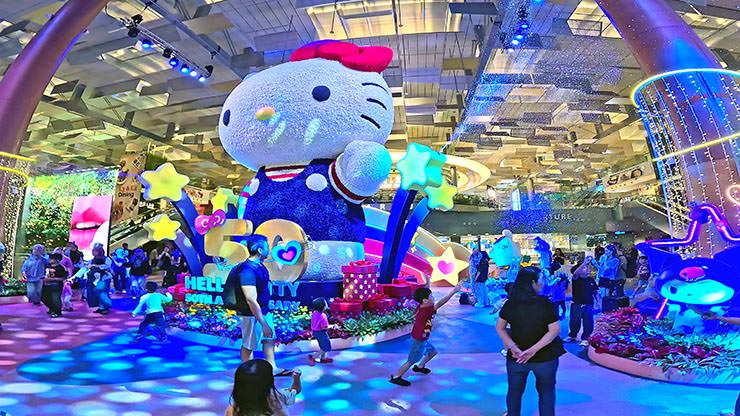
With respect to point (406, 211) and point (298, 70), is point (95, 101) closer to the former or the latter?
point (298, 70)

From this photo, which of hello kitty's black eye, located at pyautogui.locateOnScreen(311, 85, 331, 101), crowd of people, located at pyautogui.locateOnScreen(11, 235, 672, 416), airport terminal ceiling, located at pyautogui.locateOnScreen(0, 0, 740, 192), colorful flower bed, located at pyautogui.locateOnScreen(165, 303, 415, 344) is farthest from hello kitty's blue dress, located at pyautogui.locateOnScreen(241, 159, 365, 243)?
airport terminal ceiling, located at pyautogui.locateOnScreen(0, 0, 740, 192)

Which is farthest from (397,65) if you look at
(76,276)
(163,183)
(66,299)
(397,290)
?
(66,299)

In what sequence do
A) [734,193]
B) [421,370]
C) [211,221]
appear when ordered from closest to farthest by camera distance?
[421,370]
[734,193]
[211,221]

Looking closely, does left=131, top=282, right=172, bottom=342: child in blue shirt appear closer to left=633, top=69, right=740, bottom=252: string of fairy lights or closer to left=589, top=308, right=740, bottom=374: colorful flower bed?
left=589, top=308, right=740, bottom=374: colorful flower bed

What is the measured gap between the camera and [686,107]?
5.62 metres

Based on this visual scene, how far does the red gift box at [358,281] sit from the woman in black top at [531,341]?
3786mm

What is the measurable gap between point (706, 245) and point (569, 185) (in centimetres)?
2691

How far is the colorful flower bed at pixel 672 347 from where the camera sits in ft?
13.8

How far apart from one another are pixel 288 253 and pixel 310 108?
6.92ft

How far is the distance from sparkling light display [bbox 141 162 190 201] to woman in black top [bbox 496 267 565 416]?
550 cm

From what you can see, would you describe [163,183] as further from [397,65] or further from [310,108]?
[397,65]

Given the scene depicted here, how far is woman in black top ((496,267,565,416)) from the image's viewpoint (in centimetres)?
269

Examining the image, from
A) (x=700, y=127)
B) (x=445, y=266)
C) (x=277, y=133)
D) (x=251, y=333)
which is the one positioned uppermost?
(x=277, y=133)

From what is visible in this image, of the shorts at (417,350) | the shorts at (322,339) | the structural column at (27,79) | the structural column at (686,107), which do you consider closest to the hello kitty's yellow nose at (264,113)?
the shorts at (322,339)
